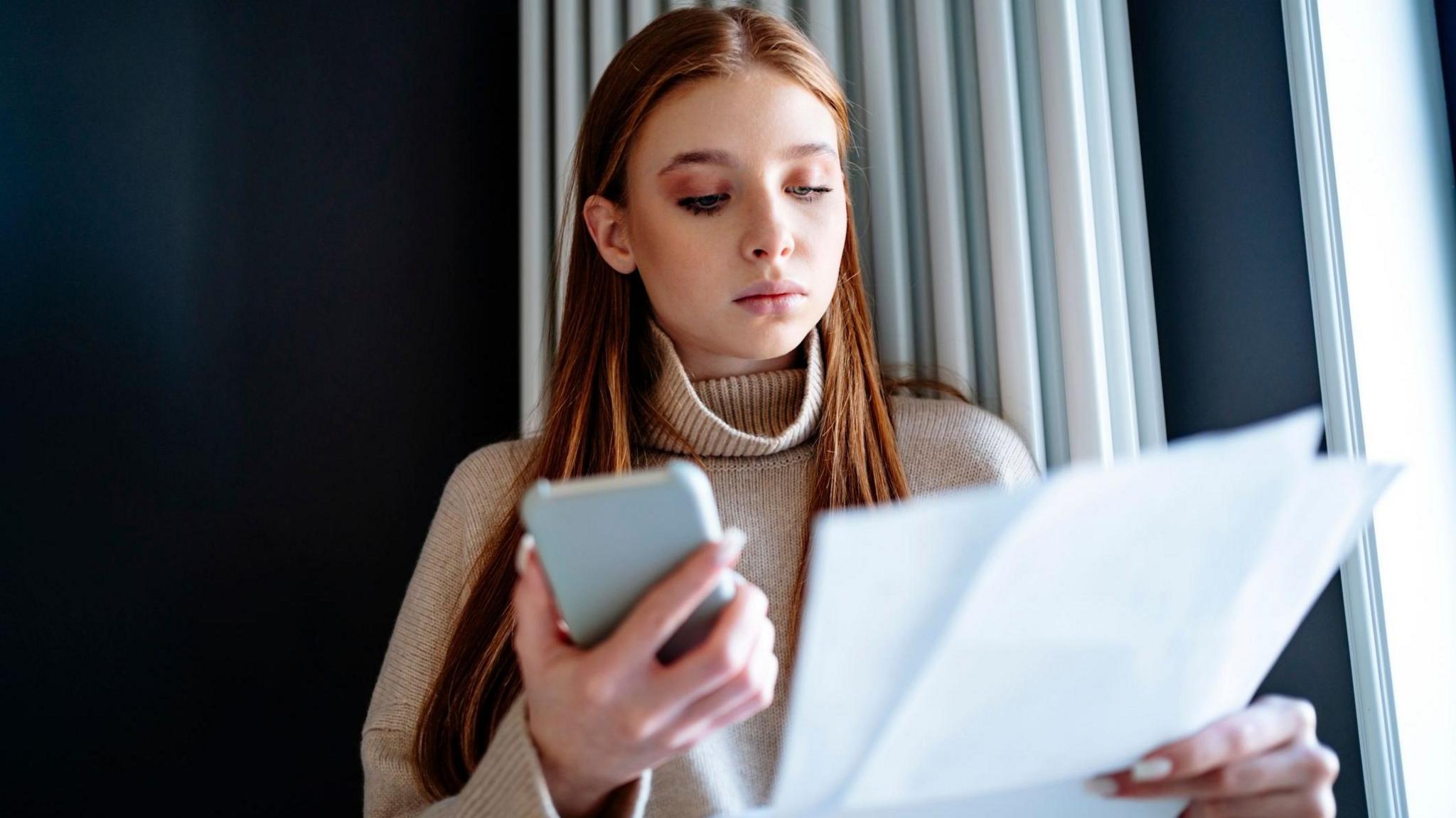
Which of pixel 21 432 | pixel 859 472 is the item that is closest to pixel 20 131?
pixel 21 432

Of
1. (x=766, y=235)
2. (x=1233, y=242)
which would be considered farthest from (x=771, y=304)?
(x=1233, y=242)

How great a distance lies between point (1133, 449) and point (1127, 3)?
464 mm

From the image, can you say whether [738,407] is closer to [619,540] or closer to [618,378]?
[618,378]

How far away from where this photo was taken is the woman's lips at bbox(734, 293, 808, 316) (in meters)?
1.03

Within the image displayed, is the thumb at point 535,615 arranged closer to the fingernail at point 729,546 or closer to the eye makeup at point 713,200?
the fingernail at point 729,546

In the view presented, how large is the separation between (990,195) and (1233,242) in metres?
0.25

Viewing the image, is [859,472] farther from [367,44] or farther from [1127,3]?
[367,44]

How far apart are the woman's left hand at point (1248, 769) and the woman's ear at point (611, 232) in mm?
692

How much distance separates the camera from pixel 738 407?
1.15 meters

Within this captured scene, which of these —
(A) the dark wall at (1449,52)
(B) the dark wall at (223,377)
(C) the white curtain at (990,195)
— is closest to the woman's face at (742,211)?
(C) the white curtain at (990,195)

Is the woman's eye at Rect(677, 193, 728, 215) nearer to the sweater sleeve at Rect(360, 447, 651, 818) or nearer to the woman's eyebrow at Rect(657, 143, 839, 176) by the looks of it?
the woman's eyebrow at Rect(657, 143, 839, 176)

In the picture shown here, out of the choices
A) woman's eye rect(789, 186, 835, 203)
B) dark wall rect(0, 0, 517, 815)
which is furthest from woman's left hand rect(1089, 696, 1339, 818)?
dark wall rect(0, 0, 517, 815)

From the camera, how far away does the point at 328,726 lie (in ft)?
4.22

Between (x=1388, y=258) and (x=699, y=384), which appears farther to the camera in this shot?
(x=699, y=384)
